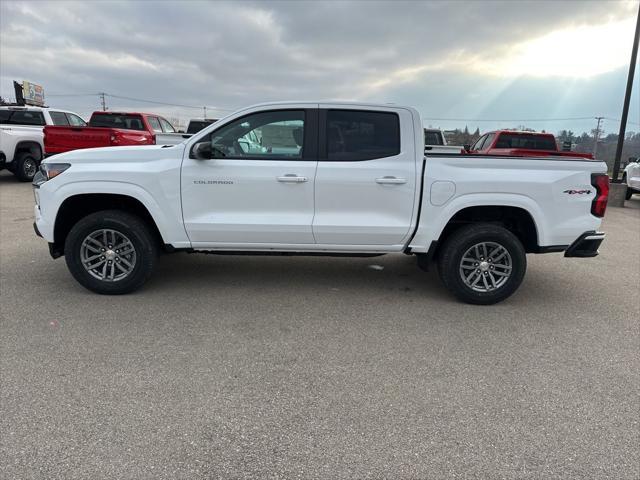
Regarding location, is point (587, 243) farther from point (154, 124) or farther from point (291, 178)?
point (154, 124)

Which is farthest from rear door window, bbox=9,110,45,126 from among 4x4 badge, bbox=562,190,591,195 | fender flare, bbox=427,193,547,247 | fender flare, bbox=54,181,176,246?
4x4 badge, bbox=562,190,591,195

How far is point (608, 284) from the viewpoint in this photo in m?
5.36

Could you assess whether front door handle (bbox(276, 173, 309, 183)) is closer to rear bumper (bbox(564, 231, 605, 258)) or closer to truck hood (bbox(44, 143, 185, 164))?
truck hood (bbox(44, 143, 185, 164))

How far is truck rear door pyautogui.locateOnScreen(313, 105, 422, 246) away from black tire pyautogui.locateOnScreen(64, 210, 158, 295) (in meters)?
1.67

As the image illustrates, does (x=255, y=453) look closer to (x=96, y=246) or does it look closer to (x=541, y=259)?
(x=96, y=246)

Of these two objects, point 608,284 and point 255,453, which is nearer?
point 255,453

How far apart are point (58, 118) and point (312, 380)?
14012mm

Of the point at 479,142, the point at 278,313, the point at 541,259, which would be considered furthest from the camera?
the point at 479,142

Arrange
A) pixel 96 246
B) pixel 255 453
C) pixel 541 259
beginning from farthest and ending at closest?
pixel 541 259 → pixel 96 246 → pixel 255 453

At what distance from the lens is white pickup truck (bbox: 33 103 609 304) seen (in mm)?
4270

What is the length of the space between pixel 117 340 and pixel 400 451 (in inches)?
93.4

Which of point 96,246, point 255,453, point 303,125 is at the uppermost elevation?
point 303,125

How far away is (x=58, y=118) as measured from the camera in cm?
1367

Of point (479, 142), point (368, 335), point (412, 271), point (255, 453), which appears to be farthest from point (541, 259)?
point (479, 142)
